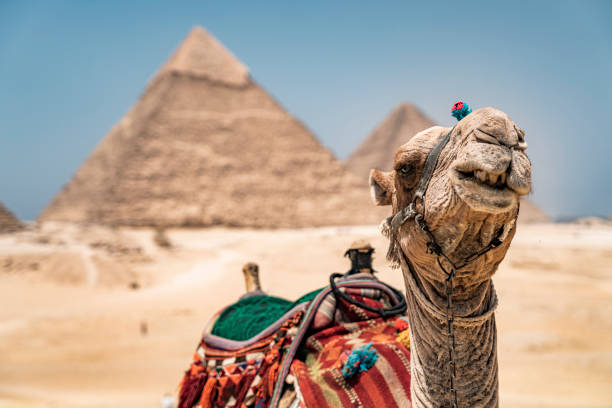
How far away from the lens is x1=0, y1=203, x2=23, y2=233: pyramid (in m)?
19.9

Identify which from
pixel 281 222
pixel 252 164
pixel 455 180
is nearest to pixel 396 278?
pixel 455 180

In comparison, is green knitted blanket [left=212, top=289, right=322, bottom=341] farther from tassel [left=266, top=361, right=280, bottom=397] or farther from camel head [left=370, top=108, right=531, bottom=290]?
camel head [left=370, top=108, right=531, bottom=290]

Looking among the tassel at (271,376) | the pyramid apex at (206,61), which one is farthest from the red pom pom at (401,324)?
the pyramid apex at (206,61)

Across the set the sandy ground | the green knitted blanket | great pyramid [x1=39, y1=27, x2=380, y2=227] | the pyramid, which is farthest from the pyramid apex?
the green knitted blanket

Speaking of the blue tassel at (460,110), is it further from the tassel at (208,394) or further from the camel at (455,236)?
the tassel at (208,394)

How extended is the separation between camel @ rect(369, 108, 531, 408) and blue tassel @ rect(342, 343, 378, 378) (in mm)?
408

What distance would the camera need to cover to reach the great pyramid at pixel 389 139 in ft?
261

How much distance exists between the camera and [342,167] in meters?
61.0

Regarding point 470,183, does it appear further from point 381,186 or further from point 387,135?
point 387,135

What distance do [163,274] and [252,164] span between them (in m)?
42.6

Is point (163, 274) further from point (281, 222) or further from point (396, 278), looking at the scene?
point (281, 222)

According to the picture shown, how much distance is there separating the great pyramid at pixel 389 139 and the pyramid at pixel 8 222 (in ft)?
198

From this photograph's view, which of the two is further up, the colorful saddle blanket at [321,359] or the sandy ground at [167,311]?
the colorful saddle blanket at [321,359]

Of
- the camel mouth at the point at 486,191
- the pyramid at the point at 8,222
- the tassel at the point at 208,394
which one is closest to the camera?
the camel mouth at the point at 486,191
